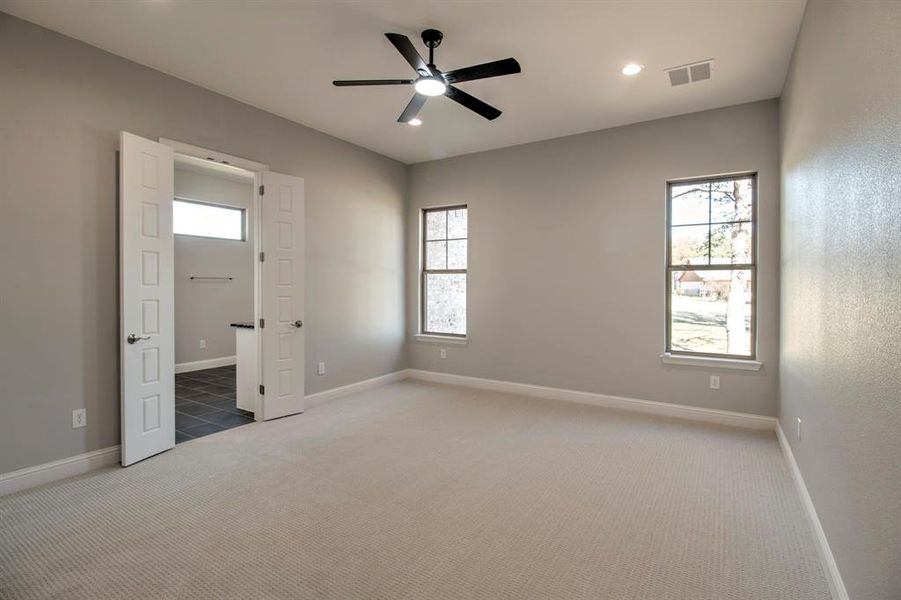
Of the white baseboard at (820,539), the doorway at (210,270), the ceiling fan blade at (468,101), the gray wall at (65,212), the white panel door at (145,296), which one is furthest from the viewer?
the doorway at (210,270)

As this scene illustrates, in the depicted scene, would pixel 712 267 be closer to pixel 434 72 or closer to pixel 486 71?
pixel 486 71

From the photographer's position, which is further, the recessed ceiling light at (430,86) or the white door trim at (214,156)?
the white door trim at (214,156)

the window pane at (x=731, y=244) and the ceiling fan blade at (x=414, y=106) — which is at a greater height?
the ceiling fan blade at (x=414, y=106)

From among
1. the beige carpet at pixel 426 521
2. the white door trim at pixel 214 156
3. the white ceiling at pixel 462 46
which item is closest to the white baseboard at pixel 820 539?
the beige carpet at pixel 426 521

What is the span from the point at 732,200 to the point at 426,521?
3.94 metres

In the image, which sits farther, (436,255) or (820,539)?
(436,255)

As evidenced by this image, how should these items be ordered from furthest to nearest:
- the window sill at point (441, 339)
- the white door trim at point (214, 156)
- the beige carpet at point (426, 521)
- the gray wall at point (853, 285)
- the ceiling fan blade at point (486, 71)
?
the window sill at point (441, 339) → the white door trim at point (214, 156) → the ceiling fan blade at point (486, 71) → the beige carpet at point (426, 521) → the gray wall at point (853, 285)

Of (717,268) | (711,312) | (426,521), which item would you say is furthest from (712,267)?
(426,521)

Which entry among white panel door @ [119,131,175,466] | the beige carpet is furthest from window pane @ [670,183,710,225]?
white panel door @ [119,131,175,466]

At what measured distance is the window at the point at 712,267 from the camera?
400 centimetres

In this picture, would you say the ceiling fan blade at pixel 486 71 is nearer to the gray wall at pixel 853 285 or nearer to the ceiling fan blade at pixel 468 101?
the ceiling fan blade at pixel 468 101

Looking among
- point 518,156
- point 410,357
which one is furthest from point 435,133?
point 410,357

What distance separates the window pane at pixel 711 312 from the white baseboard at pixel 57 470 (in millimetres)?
4962

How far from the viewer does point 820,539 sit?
2.09m
